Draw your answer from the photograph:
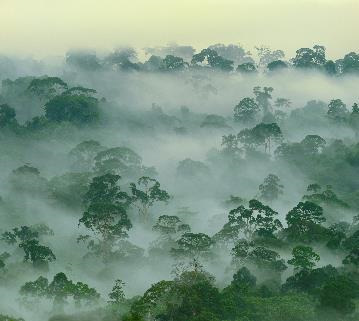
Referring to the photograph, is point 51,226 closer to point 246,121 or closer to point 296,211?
point 296,211

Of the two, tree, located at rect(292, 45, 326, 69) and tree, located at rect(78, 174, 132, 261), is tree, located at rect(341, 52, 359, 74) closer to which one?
tree, located at rect(292, 45, 326, 69)

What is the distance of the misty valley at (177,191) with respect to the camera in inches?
2333

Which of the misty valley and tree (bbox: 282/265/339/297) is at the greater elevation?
the misty valley

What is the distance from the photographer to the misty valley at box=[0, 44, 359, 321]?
5927cm

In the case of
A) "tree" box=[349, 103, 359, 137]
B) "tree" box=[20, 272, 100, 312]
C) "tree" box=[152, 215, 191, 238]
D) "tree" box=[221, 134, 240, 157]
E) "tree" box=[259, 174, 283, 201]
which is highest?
"tree" box=[349, 103, 359, 137]

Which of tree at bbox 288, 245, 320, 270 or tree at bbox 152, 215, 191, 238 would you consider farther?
tree at bbox 152, 215, 191, 238

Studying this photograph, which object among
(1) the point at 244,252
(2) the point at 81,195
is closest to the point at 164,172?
(2) the point at 81,195

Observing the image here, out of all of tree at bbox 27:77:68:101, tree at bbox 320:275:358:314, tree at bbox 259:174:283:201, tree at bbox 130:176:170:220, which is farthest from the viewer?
tree at bbox 27:77:68:101

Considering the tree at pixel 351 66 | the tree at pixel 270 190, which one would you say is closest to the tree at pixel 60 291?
the tree at pixel 270 190

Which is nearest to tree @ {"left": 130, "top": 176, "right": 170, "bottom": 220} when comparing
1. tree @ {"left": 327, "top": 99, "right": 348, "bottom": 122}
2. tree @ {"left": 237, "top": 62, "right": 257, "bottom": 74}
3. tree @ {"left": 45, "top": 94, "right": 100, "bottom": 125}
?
tree @ {"left": 45, "top": 94, "right": 100, "bottom": 125}

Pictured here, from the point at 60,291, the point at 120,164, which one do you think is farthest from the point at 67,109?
the point at 60,291

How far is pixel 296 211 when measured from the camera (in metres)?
71.1

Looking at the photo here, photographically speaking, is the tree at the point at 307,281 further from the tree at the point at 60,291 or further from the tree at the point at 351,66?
the tree at the point at 351,66

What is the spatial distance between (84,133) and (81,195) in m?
28.1
